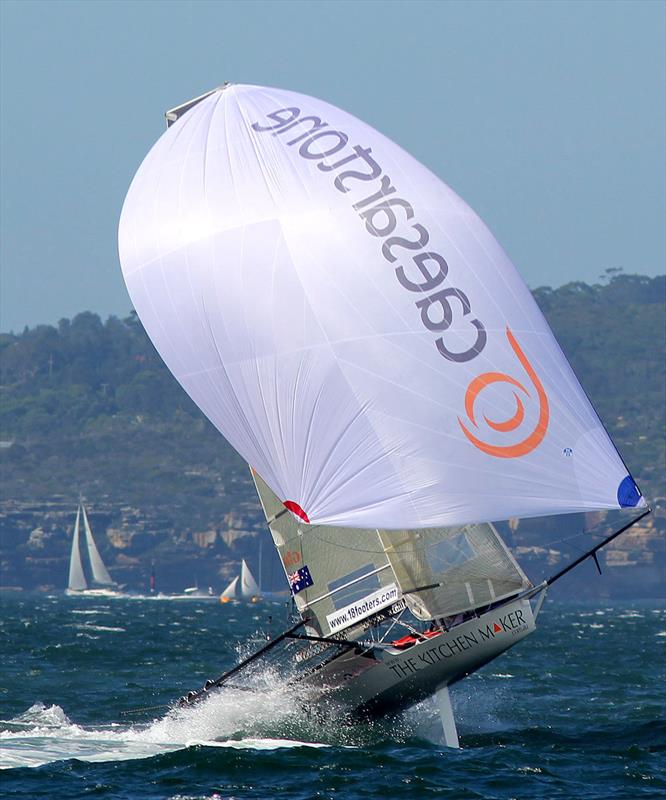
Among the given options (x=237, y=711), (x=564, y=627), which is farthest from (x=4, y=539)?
(x=237, y=711)

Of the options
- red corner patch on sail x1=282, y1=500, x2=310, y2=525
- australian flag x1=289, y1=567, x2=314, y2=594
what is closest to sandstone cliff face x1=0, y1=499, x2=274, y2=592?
australian flag x1=289, y1=567, x2=314, y2=594

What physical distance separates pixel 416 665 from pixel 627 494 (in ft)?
9.14

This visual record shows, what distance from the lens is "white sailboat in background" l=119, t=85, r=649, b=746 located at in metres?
16.2

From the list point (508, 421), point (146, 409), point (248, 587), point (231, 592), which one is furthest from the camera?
point (146, 409)

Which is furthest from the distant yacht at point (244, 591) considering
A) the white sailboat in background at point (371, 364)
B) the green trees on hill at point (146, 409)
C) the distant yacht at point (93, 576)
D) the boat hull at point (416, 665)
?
the white sailboat in background at point (371, 364)

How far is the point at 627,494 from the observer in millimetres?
16266

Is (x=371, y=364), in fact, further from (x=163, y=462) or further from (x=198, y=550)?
(x=163, y=462)

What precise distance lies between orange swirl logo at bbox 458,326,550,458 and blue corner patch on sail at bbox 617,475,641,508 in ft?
2.88

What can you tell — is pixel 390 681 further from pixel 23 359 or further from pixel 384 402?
pixel 23 359

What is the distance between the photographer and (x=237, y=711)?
18000mm

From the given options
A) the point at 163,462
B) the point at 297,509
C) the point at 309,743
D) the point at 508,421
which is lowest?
the point at 309,743

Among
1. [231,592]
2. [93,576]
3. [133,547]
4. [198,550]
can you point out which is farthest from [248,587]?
[198,550]

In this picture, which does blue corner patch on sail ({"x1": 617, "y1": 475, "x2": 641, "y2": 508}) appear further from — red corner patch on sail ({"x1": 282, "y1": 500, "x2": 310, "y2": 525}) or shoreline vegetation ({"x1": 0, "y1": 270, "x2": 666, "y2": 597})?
shoreline vegetation ({"x1": 0, "y1": 270, "x2": 666, "y2": 597})

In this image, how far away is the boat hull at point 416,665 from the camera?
1719 centimetres
